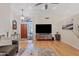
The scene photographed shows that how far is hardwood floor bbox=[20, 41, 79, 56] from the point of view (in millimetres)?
3232

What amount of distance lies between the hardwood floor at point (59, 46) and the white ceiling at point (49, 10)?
47 cm

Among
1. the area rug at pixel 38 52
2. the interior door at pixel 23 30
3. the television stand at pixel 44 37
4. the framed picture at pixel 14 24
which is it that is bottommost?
the area rug at pixel 38 52

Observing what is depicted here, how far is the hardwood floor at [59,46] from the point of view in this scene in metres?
3.23

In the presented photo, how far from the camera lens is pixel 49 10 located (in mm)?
3320

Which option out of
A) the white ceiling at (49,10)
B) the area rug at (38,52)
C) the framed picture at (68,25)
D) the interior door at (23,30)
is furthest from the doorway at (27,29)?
the framed picture at (68,25)

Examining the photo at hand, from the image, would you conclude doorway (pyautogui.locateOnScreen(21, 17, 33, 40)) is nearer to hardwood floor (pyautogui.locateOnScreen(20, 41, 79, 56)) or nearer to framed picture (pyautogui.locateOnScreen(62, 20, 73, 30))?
hardwood floor (pyautogui.locateOnScreen(20, 41, 79, 56))

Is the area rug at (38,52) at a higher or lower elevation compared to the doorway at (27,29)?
lower

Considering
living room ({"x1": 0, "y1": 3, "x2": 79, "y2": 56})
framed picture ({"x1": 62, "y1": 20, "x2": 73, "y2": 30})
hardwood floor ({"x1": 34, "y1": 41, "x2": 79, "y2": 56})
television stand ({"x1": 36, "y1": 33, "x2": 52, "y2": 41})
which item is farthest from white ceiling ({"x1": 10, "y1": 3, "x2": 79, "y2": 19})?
hardwood floor ({"x1": 34, "y1": 41, "x2": 79, "y2": 56})

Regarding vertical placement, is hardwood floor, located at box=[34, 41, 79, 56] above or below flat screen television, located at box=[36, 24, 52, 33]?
below

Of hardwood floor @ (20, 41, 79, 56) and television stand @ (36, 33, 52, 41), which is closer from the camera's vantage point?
hardwood floor @ (20, 41, 79, 56)

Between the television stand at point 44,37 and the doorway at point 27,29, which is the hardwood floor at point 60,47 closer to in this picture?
the television stand at point 44,37

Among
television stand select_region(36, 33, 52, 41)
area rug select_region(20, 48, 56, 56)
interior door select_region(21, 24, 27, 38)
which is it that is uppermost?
interior door select_region(21, 24, 27, 38)

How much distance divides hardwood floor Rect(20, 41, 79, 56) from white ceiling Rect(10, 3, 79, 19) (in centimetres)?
47

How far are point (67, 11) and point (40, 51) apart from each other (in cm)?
83
